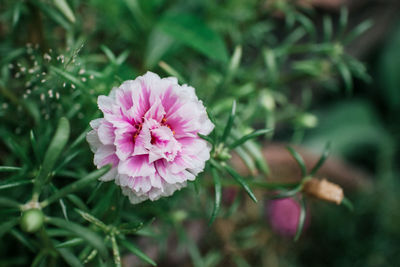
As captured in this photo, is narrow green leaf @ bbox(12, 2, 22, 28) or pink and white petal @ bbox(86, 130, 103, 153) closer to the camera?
pink and white petal @ bbox(86, 130, 103, 153)

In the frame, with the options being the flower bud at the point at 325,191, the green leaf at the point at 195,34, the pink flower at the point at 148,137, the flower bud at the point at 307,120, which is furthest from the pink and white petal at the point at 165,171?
the flower bud at the point at 307,120

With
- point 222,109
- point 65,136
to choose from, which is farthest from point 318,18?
point 65,136

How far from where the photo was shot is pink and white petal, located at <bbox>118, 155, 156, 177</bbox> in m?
0.39

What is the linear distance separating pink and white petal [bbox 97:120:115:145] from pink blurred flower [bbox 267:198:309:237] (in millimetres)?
825

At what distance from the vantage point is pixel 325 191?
21.0 inches

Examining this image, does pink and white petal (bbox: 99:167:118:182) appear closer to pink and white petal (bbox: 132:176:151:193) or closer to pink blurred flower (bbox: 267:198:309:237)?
pink and white petal (bbox: 132:176:151:193)

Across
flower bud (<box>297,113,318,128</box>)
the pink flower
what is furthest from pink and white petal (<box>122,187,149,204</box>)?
flower bud (<box>297,113,318,128</box>)

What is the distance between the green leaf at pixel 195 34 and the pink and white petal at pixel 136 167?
1.33 feet

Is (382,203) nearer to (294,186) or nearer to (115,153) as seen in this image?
(294,186)

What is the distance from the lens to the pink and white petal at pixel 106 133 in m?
0.39

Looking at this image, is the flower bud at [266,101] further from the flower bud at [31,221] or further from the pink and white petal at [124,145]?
the flower bud at [31,221]

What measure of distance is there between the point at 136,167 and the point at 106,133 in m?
0.05

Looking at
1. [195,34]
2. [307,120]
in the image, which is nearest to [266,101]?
[307,120]

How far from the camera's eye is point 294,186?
2.01ft
